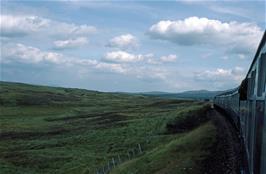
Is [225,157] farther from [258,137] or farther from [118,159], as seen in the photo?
[118,159]

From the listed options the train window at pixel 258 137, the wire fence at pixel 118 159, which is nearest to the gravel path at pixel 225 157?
the train window at pixel 258 137

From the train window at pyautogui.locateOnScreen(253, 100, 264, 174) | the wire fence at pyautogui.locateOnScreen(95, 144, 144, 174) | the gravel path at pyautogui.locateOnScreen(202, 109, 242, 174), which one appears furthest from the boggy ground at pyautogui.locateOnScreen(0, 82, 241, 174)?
the train window at pyautogui.locateOnScreen(253, 100, 264, 174)

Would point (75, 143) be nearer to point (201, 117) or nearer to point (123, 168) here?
point (201, 117)

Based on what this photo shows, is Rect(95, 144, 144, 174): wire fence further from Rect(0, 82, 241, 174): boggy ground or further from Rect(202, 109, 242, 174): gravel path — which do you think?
Rect(202, 109, 242, 174): gravel path

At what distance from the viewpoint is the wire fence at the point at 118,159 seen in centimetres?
3960

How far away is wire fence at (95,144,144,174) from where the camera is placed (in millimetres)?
39603

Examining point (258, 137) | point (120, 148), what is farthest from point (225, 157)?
point (120, 148)

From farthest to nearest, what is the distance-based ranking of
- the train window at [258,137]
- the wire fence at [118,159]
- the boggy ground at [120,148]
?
1. the wire fence at [118,159]
2. the boggy ground at [120,148]
3. the train window at [258,137]

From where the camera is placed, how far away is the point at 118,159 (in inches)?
1718

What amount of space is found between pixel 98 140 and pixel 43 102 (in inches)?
4591

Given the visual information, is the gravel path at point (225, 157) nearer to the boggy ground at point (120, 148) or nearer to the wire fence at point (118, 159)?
the boggy ground at point (120, 148)

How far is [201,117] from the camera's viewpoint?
210ft

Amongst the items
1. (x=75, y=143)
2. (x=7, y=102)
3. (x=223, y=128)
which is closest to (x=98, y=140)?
(x=75, y=143)

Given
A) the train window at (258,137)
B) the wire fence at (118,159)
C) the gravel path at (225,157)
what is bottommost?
the wire fence at (118,159)
